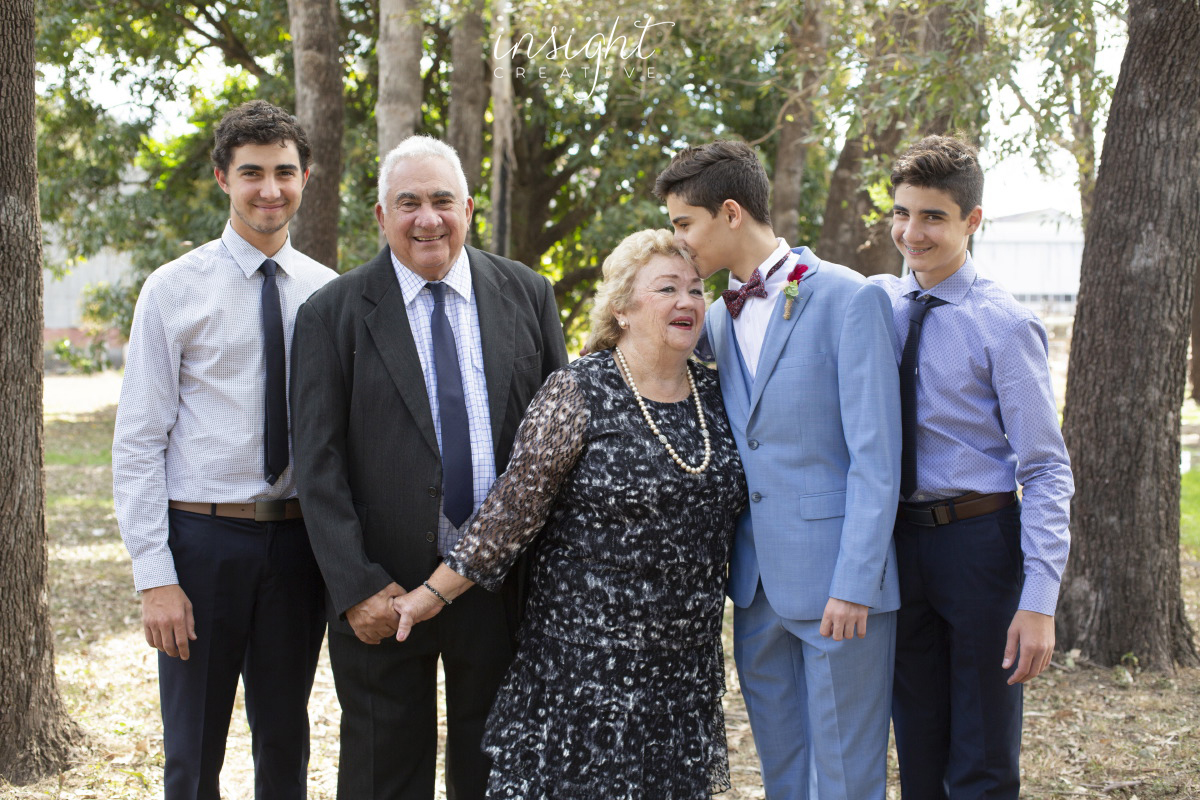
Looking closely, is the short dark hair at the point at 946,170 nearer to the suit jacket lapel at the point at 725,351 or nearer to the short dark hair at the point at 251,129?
the suit jacket lapel at the point at 725,351

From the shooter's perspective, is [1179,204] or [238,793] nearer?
[238,793]

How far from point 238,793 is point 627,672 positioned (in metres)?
2.05

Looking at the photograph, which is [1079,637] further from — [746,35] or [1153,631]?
[746,35]

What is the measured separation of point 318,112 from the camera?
26.4ft

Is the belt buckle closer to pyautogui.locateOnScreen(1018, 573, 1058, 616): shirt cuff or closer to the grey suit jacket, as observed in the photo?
the grey suit jacket

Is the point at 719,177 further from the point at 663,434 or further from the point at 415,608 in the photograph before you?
the point at 415,608

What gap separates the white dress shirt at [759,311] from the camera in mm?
2844

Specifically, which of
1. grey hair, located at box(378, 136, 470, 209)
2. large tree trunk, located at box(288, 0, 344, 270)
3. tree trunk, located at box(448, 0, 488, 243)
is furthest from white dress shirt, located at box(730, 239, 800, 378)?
tree trunk, located at box(448, 0, 488, 243)

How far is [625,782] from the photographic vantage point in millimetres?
2832

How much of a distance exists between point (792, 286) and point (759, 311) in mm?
159

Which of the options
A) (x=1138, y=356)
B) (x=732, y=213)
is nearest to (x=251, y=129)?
(x=732, y=213)

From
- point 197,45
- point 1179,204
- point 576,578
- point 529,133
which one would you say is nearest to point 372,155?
point 529,133

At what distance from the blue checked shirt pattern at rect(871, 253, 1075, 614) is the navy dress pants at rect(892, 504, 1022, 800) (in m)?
0.10

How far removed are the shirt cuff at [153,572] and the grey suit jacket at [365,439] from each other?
0.45 m
